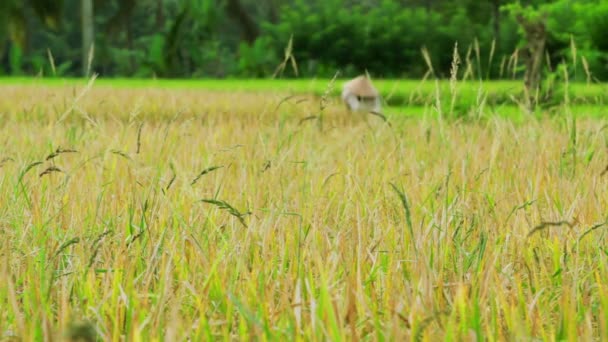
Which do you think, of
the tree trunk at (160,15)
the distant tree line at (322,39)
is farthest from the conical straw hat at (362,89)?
the tree trunk at (160,15)

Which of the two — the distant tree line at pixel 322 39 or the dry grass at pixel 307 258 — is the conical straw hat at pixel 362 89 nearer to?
the dry grass at pixel 307 258

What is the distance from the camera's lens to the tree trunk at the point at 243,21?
74.2 feet

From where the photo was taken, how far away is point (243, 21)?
23.1 m

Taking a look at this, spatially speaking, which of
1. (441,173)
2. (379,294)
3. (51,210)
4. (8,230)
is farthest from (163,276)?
(441,173)

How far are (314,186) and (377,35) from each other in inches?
657

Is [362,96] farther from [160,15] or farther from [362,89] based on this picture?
[160,15]

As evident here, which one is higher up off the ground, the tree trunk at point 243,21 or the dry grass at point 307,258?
the tree trunk at point 243,21

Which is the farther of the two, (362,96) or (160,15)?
(160,15)

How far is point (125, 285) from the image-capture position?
133cm

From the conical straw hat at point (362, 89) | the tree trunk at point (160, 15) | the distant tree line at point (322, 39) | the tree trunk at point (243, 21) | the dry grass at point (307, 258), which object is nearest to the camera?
the dry grass at point (307, 258)

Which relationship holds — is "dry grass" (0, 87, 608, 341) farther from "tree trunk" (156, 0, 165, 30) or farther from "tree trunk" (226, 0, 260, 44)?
"tree trunk" (156, 0, 165, 30)

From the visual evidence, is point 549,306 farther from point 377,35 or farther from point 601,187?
point 377,35

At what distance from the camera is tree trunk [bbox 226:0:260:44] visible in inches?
A: 890

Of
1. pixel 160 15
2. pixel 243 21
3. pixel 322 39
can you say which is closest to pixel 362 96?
pixel 322 39
